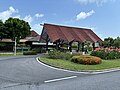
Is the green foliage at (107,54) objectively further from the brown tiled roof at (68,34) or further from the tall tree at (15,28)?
the tall tree at (15,28)

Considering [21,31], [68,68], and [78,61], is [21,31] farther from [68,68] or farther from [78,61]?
[68,68]

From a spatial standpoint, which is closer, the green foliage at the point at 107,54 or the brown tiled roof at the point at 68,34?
the green foliage at the point at 107,54

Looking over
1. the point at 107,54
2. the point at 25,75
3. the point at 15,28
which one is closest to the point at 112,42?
the point at 15,28

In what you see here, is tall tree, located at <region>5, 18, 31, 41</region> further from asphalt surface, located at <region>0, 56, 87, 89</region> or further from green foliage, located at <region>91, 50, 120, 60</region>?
asphalt surface, located at <region>0, 56, 87, 89</region>

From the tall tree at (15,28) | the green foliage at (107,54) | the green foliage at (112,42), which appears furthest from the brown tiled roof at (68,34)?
the green foliage at (112,42)

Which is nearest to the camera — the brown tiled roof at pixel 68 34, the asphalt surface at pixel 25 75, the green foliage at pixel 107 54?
the asphalt surface at pixel 25 75

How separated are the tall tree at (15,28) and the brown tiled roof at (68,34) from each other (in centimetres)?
1185

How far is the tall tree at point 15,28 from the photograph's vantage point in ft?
156

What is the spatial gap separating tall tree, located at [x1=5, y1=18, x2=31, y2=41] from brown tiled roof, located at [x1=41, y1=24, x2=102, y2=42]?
11854 mm

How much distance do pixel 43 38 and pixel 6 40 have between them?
17.2 metres

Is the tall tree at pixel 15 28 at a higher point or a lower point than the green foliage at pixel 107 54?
higher

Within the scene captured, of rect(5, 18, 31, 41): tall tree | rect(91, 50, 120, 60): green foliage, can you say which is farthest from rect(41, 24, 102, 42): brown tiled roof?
rect(5, 18, 31, 41): tall tree

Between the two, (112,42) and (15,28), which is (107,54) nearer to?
(15,28)

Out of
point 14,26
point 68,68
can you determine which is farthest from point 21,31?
point 68,68
